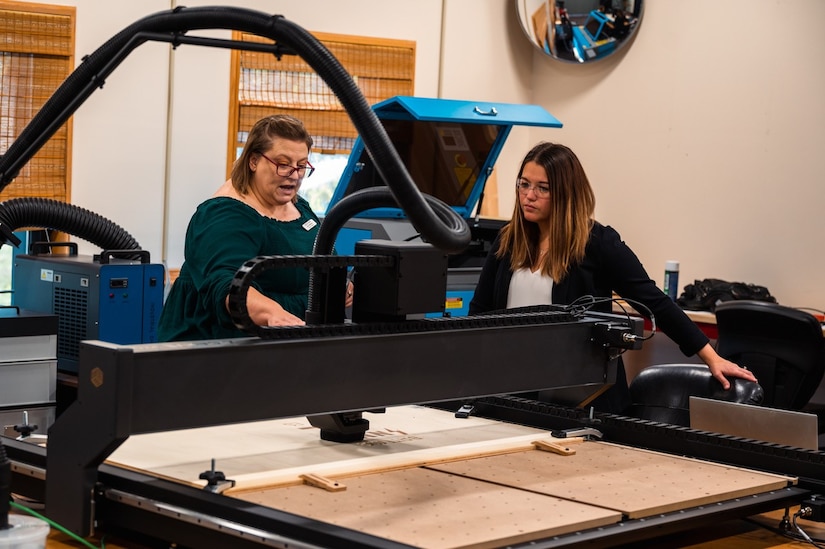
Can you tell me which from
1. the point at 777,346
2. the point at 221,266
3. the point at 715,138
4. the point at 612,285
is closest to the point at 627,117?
the point at 715,138

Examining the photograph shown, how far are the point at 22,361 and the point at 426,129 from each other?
236cm

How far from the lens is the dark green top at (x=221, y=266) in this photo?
278 cm

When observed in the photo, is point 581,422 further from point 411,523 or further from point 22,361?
point 22,361

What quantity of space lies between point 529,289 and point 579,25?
3.66 m

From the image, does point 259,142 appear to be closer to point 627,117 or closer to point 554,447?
point 554,447

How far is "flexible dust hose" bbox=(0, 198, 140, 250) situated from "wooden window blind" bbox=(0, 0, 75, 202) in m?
0.72

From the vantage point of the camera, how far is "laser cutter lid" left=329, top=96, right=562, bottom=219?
5020 millimetres

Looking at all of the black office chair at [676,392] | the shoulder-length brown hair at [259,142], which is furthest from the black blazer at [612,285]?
the shoulder-length brown hair at [259,142]

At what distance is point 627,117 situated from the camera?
658 centimetres

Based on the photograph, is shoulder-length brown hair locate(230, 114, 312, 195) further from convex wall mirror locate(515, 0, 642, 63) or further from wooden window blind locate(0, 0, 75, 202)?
convex wall mirror locate(515, 0, 642, 63)

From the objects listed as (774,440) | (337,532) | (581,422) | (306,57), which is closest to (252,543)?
(337,532)

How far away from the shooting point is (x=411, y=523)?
1.68 metres

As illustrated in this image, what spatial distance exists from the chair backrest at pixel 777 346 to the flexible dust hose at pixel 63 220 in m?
2.37

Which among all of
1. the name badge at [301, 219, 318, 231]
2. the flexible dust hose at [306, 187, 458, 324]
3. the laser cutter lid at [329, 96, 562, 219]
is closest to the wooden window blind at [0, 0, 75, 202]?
the laser cutter lid at [329, 96, 562, 219]
